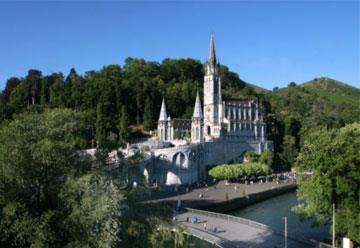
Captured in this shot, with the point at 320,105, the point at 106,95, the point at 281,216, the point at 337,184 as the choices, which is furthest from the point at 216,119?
the point at 320,105

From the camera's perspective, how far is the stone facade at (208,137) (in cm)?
5122

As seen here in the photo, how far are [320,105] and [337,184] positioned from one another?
9859cm

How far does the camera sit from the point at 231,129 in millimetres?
66750

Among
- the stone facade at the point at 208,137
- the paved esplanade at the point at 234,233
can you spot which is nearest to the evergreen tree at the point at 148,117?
the stone facade at the point at 208,137

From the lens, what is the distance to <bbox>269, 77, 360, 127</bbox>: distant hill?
3465 inches

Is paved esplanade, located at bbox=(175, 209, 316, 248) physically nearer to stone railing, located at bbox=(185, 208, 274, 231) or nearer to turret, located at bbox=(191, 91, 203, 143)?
stone railing, located at bbox=(185, 208, 274, 231)

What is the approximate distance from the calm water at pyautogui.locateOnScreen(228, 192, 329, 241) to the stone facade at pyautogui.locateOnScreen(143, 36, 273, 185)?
11.7 metres

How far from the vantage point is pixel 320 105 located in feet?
378

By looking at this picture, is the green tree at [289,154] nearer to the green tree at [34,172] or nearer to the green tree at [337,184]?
the green tree at [337,184]

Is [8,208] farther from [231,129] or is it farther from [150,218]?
[231,129]

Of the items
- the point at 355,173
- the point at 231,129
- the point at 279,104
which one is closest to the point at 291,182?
the point at 231,129

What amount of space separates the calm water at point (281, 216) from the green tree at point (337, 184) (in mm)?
→ 3328

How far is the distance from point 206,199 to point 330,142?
18251mm

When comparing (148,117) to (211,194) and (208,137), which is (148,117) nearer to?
(208,137)
